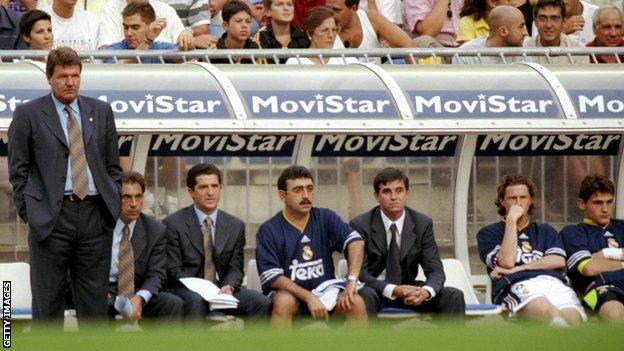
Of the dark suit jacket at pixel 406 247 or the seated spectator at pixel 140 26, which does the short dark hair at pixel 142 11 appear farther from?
the dark suit jacket at pixel 406 247

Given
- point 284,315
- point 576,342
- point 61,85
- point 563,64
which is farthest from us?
point 563,64

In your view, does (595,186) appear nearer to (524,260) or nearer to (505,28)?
(524,260)

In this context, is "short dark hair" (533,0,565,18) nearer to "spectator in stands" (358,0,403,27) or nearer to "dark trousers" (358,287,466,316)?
"spectator in stands" (358,0,403,27)

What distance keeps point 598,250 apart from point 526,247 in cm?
48

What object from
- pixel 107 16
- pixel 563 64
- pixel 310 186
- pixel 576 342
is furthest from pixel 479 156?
pixel 576 342

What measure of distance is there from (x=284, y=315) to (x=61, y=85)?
78.6 inches

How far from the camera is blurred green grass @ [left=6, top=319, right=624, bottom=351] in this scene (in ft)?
26.7

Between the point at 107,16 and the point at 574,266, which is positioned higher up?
the point at 107,16

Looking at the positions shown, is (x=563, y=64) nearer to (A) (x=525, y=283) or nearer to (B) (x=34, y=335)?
(A) (x=525, y=283)

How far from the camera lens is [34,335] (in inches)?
329

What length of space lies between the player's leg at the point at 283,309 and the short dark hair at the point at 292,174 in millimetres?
723

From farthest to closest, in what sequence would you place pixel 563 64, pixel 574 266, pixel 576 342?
pixel 563 64, pixel 574 266, pixel 576 342

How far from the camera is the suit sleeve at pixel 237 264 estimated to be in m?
12.8

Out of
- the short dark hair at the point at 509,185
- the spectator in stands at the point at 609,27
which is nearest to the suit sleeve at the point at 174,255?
the short dark hair at the point at 509,185
